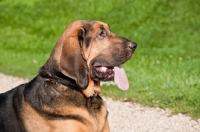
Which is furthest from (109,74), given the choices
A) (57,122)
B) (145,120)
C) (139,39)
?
(139,39)

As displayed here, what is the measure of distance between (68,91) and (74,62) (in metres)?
0.37

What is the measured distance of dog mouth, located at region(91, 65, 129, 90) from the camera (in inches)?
223

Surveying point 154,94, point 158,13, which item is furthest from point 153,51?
point 154,94

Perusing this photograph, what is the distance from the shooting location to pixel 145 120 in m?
8.43

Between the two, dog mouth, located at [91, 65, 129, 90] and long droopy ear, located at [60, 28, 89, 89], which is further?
dog mouth, located at [91, 65, 129, 90]

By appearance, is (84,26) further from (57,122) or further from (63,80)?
(57,122)

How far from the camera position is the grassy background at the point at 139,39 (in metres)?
10.3

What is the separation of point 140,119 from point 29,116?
11.1 ft

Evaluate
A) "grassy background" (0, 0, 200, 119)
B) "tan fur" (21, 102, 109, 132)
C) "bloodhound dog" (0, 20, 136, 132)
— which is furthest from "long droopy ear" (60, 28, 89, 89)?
"grassy background" (0, 0, 200, 119)

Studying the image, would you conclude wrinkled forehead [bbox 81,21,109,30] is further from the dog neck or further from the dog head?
the dog neck

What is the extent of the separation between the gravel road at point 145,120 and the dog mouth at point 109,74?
2.01m

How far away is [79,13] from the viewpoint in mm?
25172

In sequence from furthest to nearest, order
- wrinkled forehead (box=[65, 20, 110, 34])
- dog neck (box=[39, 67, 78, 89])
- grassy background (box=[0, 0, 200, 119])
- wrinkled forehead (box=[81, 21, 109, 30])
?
grassy background (box=[0, 0, 200, 119]), wrinkled forehead (box=[81, 21, 109, 30]), wrinkled forehead (box=[65, 20, 110, 34]), dog neck (box=[39, 67, 78, 89])

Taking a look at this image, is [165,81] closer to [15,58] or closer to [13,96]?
[13,96]
